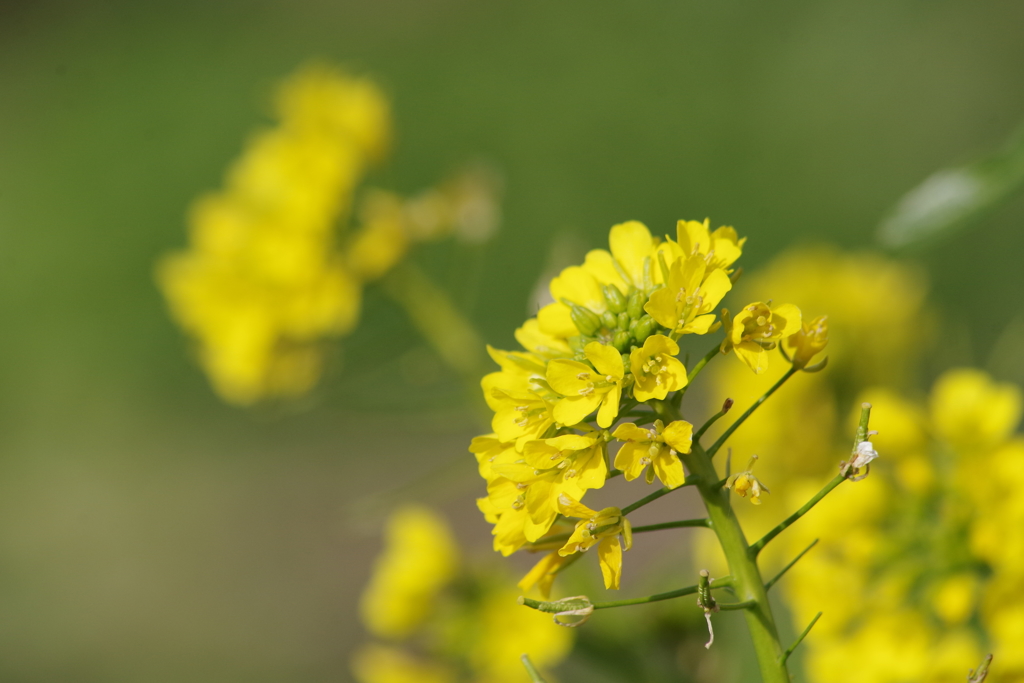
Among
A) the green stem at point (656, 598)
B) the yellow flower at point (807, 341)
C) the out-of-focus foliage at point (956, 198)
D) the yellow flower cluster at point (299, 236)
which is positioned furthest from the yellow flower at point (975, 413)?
the yellow flower cluster at point (299, 236)

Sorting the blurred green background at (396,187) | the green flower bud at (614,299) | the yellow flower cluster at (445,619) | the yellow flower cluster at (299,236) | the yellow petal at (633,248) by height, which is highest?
the blurred green background at (396,187)

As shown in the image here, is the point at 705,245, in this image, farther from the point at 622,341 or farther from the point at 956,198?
the point at 956,198

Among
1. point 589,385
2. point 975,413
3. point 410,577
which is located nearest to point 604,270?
point 589,385

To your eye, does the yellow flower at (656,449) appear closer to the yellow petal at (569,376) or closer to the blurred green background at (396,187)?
the yellow petal at (569,376)

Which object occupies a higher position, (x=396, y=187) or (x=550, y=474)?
(x=396, y=187)

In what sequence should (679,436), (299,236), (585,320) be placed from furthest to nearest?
(299,236)
(585,320)
(679,436)

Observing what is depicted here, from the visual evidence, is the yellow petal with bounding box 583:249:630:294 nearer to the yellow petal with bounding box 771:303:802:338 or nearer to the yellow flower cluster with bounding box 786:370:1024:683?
the yellow petal with bounding box 771:303:802:338

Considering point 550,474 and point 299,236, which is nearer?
point 550,474
